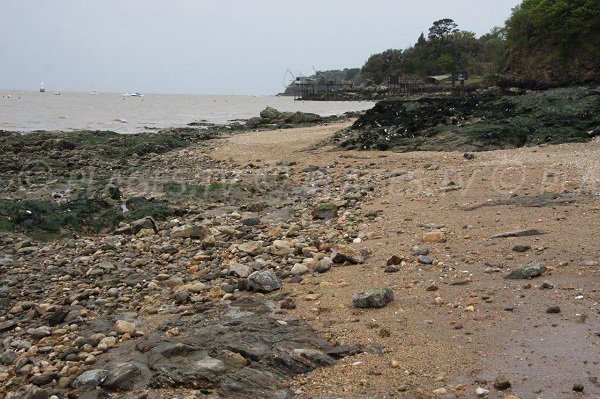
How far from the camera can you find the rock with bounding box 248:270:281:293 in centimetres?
470

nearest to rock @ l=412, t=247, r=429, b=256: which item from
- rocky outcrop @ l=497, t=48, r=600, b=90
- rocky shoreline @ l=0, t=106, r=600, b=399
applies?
rocky shoreline @ l=0, t=106, r=600, b=399

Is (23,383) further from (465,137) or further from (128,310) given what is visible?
(465,137)

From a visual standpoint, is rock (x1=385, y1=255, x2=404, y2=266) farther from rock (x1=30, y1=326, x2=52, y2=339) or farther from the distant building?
the distant building

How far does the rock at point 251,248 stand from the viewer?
588cm

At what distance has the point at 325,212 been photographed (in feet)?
24.5

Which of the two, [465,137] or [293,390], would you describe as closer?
[293,390]

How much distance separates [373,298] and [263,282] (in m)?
1.10

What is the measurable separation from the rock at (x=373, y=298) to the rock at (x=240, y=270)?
1.33 m

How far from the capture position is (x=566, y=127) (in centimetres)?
1302

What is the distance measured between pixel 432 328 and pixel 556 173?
552 cm

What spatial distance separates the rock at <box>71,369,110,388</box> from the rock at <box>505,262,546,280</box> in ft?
9.69

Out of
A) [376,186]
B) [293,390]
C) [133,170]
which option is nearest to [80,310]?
[293,390]

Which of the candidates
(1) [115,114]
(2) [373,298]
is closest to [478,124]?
(2) [373,298]

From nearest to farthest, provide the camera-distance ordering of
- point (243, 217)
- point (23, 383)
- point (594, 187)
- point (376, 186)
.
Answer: point (23, 383) < point (594, 187) < point (243, 217) < point (376, 186)
